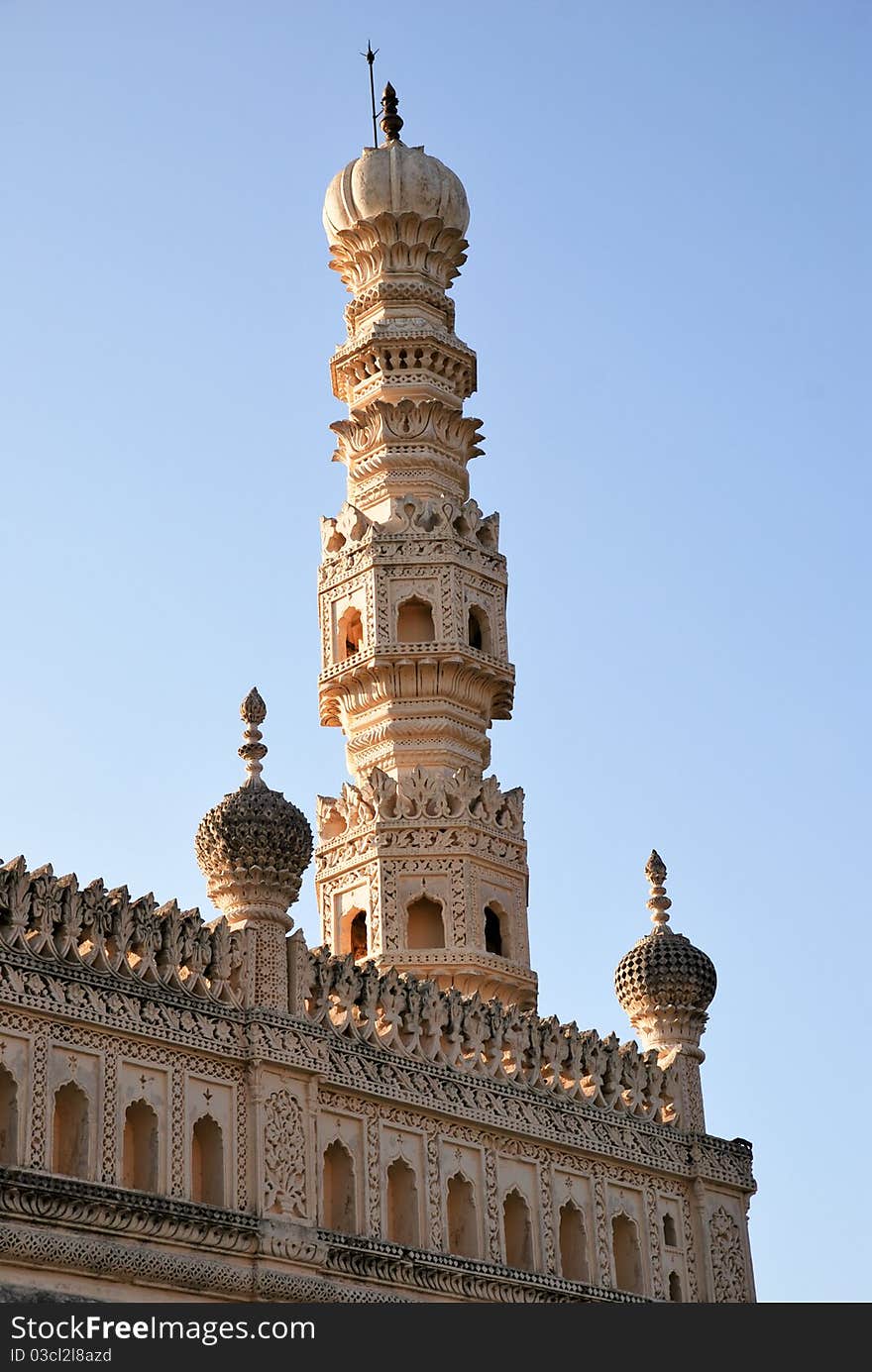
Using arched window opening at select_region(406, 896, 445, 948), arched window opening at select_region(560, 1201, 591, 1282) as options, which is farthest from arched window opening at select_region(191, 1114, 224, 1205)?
arched window opening at select_region(406, 896, 445, 948)

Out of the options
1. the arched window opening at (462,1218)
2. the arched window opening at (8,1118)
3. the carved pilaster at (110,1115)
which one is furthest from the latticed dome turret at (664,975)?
the arched window opening at (8,1118)

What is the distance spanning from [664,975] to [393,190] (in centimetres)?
1001

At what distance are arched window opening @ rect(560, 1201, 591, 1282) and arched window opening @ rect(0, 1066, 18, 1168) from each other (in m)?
6.09

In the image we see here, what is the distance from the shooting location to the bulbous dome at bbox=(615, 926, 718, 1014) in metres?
22.7

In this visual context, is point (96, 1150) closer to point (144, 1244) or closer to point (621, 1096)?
point (144, 1244)

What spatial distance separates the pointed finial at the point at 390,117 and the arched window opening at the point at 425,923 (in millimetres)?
9565

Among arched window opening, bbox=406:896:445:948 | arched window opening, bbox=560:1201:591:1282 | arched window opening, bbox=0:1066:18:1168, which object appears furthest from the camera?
arched window opening, bbox=406:896:445:948

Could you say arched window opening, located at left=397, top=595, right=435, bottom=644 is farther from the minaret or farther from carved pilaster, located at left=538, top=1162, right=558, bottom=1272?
carved pilaster, located at left=538, top=1162, right=558, bottom=1272

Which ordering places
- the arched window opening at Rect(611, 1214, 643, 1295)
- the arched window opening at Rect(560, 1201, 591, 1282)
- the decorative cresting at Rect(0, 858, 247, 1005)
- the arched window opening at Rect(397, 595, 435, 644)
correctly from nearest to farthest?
1. the decorative cresting at Rect(0, 858, 247, 1005)
2. the arched window opening at Rect(560, 1201, 591, 1282)
3. the arched window opening at Rect(611, 1214, 643, 1295)
4. the arched window opening at Rect(397, 595, 435, 644)

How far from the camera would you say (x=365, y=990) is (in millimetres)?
19609

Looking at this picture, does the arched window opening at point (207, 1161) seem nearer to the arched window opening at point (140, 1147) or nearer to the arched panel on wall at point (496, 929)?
the arched window opening at point (140, 1147)

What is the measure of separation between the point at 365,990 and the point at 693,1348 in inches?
196

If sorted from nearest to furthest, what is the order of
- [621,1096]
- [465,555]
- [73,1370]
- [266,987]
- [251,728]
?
[73,1370] → [266,987] → [251,728] → [621,1096] → [465,555]

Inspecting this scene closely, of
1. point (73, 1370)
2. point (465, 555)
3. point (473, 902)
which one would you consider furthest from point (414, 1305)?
point (465, 555)
